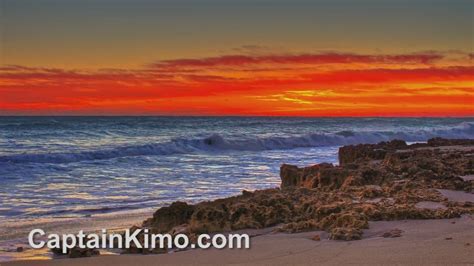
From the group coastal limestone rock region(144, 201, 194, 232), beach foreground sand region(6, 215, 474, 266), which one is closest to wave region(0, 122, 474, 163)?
coastal limestone rock region(144, 201, 194, 232)

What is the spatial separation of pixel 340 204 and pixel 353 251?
1.76 metres

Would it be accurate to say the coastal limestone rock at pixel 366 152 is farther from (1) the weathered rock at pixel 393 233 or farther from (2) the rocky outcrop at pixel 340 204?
(1) the weathered rock at pixel 393 233

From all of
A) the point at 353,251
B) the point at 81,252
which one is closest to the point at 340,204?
the point at 353,251

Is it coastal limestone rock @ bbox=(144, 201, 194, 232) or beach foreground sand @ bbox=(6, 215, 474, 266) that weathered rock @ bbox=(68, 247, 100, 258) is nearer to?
beach foreground sand @ bbox=(6, 215, 474, 266)

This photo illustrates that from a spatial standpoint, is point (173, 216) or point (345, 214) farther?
point (173, 216)

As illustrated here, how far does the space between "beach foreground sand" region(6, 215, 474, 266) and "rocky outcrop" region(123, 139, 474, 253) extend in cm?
22

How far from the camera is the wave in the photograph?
24.6 metres

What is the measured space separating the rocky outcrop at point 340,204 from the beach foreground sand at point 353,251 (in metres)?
0.22

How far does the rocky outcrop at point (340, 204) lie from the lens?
622cm

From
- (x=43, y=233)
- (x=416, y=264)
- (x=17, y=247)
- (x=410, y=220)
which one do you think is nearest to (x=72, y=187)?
(x=43, y=233)

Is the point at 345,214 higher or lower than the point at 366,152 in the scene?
lower

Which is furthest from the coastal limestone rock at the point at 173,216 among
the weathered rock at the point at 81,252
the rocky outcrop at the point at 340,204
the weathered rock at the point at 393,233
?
the weathered rock at the point at 393,233

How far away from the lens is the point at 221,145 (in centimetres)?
3462

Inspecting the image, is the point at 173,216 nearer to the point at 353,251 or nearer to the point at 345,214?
the point at 345,214
